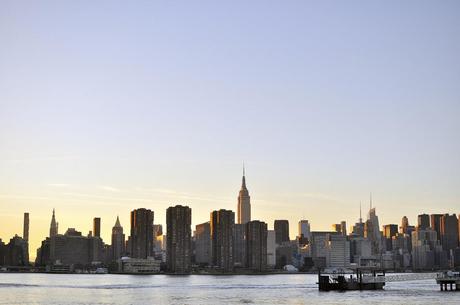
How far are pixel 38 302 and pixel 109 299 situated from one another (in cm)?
1605

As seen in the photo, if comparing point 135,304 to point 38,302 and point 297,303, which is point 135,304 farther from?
point 297,303

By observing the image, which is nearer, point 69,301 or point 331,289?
point 69,301

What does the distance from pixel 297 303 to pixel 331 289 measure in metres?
46.6

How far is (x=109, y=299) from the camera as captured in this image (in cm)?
15762

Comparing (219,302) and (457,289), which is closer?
(219,302)

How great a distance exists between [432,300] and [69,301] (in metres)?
74.6

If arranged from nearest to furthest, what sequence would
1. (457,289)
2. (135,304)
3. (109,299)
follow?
(135,304)
(109,299)
(457,289)

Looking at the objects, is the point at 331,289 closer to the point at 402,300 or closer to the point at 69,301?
the point at 402,300

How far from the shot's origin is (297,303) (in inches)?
5640

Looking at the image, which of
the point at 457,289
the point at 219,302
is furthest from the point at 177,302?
the point at 457,289

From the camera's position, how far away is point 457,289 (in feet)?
597

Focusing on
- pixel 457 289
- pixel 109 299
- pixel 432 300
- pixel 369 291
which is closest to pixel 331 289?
pixel 369 291

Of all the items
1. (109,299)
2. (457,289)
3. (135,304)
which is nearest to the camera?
(135,304)

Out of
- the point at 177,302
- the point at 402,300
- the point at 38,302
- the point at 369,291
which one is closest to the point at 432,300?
the point at 402,300
